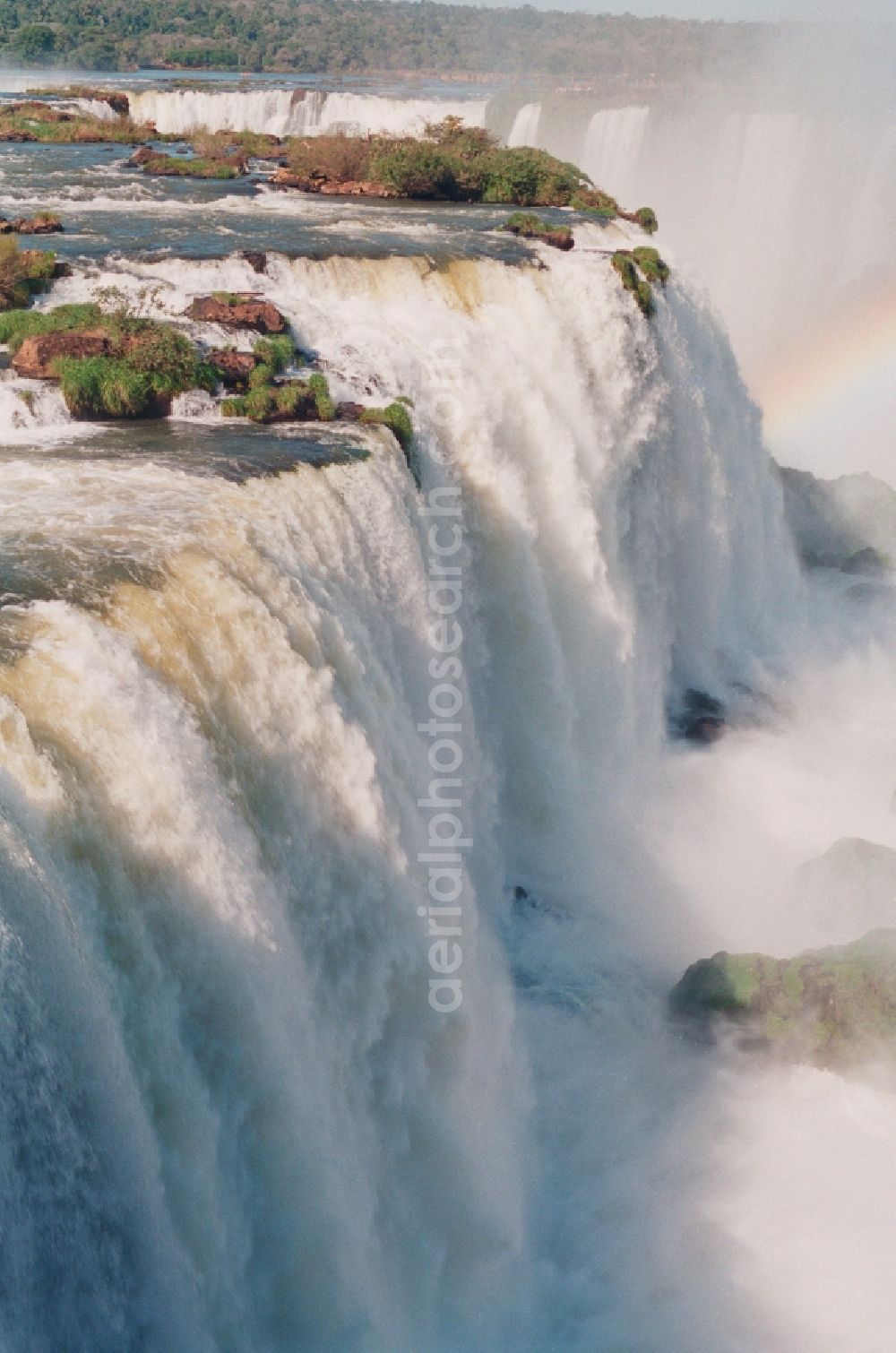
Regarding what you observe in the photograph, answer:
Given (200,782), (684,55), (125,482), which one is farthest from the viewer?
(684,55)

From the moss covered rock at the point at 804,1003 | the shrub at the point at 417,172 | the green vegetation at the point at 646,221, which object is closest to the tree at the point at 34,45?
the shrub at the point at 417,172

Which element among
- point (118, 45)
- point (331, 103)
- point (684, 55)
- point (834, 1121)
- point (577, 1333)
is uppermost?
point (684, 55)

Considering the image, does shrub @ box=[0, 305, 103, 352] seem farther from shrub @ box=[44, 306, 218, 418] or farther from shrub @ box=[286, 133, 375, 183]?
shrub @ box=[286, 133, 375, 183]

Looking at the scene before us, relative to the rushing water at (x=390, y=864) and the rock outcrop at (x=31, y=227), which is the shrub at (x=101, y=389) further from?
the rock outcrop at (x=31, y=227)

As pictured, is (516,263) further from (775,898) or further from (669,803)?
(775,898)

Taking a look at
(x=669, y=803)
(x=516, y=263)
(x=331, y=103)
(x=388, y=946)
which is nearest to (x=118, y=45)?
(x=331, y=103)

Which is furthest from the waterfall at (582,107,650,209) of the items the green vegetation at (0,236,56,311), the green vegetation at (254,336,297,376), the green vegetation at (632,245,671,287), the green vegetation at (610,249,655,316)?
the green vegetation at (254,336,297,376)
